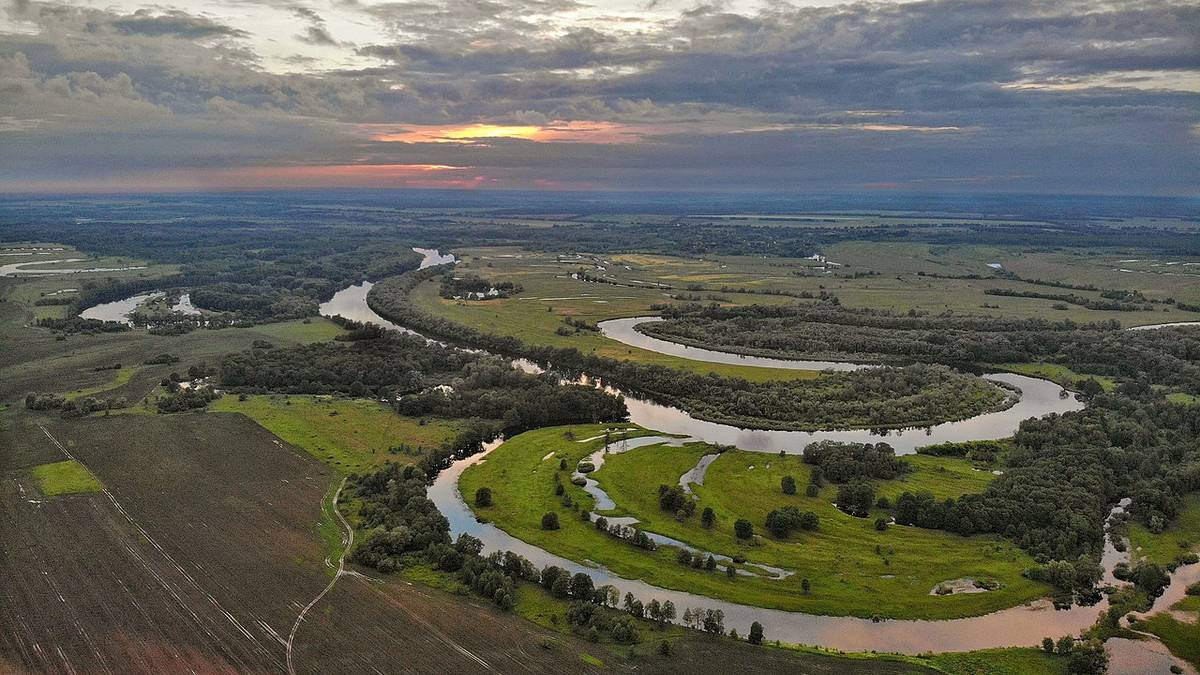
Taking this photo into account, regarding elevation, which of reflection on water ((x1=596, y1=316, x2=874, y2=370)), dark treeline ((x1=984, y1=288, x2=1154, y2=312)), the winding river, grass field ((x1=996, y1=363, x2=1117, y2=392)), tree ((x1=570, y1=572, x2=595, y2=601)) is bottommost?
the winding river

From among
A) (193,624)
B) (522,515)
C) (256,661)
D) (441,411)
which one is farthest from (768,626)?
(441,411)

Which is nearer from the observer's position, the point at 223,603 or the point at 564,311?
the point at 223,603

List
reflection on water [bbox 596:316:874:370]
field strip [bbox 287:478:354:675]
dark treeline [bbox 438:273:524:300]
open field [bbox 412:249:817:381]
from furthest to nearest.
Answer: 1. dark treeline [bbox 438:273:524:300]
2. reflection on water [bbox 596:316:874:370]
3. open field [bbox 412:249:817:381]
4. field strip [bbox 287:478:354:675]

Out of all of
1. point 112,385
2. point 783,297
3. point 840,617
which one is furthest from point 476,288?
point 840,617

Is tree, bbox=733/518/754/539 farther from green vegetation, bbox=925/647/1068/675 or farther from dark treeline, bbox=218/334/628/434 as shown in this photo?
dark treeline, bbox=218/334/628/434

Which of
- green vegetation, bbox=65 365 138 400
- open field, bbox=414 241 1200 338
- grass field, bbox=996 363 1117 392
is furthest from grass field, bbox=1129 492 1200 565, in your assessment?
green vegetation, bbox=65 365 138 400

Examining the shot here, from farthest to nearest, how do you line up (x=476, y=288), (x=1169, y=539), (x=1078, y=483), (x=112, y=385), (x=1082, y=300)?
(x=476, y=288) → (x=1082, y=300) → (x=112, y=385) → (x=1078, y=483) → (x=1169, y=539)

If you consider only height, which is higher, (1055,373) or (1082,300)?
(1082,300)

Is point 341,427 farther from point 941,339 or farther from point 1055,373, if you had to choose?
point 1055,373
